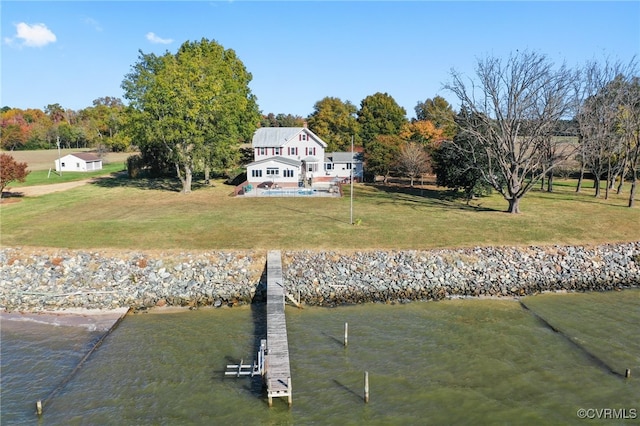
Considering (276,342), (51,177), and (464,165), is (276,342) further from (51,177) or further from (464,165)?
(51,177)

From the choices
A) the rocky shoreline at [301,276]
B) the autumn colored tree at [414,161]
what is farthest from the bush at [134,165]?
the rocky shoreline at [301,276]

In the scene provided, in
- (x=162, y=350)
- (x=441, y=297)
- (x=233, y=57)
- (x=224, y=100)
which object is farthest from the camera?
(x=233, y=57)

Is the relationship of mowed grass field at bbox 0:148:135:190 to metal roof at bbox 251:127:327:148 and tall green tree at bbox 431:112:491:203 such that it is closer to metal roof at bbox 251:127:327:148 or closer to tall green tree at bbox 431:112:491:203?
metal roof at bbox 251:127:327:148

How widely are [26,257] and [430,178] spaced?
54.2 metres

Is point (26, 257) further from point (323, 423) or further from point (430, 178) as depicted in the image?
point (430, 178)

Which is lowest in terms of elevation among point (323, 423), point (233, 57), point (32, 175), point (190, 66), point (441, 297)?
point (323, 423)

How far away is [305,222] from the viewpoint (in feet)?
118

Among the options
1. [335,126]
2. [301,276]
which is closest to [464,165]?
[301,276]

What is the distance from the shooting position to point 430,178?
68.0 metres

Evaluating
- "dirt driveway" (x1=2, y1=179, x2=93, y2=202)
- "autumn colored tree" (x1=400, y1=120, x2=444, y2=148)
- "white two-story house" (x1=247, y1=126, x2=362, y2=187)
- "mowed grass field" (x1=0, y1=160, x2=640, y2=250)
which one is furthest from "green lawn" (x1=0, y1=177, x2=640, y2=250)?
"autumn colored tree" (x1=400, y1=120, x2=444, y2=148)

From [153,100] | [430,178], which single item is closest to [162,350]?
[153,100]

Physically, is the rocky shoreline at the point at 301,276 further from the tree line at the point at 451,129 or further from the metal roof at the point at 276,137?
the metal roof at the point at 276,137

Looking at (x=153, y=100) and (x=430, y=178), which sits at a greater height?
(x=153, y=100)

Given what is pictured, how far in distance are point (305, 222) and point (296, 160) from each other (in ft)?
83.5
